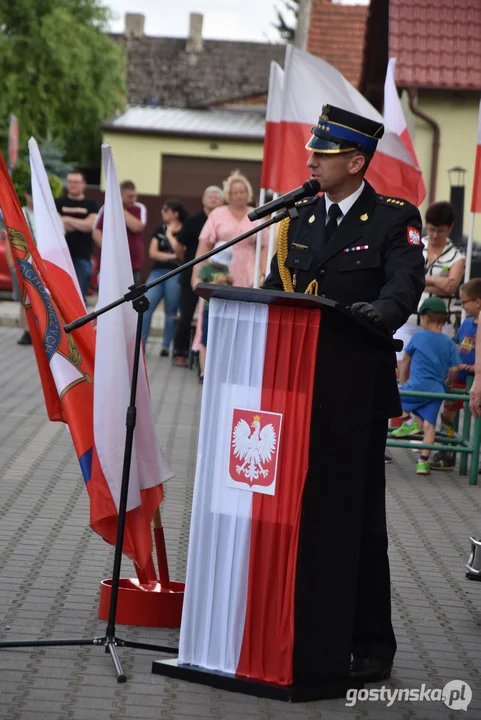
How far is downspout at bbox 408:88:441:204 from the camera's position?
19.5 meters

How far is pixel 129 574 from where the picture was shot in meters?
6.26

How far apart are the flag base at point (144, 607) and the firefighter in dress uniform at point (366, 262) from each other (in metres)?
0.89

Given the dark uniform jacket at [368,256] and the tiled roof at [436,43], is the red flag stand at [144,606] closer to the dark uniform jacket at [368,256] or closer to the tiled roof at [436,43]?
the dark uniform jacket at [368,256]

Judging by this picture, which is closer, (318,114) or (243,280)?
(318,114)

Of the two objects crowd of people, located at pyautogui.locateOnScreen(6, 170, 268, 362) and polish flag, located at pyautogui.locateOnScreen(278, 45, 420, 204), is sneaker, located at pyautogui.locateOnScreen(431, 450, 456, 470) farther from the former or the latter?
crowd of people, located at pyautogui.locateOnScreen(6, 170, 268, 362)

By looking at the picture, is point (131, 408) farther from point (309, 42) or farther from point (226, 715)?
point (309, 42)

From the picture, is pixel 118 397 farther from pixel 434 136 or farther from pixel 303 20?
pixel 303 20

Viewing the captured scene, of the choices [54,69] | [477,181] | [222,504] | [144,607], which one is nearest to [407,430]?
[477,181]

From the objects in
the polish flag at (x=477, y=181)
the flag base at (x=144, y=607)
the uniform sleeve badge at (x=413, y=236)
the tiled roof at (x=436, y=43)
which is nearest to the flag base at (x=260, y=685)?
the flag base at (x=144, y=607)

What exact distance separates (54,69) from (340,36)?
35.8ft

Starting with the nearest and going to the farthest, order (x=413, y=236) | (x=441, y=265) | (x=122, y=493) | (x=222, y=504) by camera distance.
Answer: (x=222, y=504), (x=413, y=236), (x=122, y=493), (x=441, y=265)

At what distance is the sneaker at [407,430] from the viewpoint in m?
10.1

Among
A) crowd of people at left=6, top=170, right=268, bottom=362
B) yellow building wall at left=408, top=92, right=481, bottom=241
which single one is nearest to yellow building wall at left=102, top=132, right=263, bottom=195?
yellow building wall at left=408, top=92, right=481, bottom=241

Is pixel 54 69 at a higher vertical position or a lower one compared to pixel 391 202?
higher
